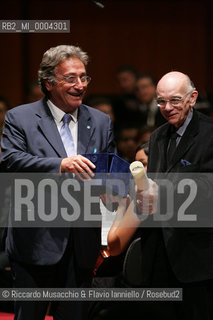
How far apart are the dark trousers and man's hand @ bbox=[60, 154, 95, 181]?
1.14 ft

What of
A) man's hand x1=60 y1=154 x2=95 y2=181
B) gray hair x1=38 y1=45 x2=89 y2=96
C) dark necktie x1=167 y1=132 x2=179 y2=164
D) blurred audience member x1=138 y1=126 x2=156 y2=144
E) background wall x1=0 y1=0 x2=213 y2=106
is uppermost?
background wall x1=0 y1=0 x2=213 y2=106

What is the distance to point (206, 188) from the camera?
2.36 m

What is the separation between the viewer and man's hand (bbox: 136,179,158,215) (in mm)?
2314

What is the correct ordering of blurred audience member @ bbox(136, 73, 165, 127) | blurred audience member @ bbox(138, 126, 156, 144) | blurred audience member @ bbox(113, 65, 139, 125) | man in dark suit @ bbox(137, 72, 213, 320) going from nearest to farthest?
man in dark suit @ bbox(137, 72, 213, 320) → blurred audience member @ bbox(138, 126, 156, 144) → blurred audience member @ bbox(113, 65, 139, 125) → blurred audience member @ bbox(136, 73, 165, 127)

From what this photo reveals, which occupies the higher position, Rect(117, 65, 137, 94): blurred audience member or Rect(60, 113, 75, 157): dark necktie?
Rect(117, 65, 137, 94): blurred audience member

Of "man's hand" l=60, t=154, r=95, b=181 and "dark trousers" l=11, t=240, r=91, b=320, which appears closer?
"man's hand" l=60, t=154, r=95, b=181

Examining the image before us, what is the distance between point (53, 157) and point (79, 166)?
19 centimetres

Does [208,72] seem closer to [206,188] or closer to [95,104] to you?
[95,104]

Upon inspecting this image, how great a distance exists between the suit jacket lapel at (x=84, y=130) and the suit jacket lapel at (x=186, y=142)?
36cm

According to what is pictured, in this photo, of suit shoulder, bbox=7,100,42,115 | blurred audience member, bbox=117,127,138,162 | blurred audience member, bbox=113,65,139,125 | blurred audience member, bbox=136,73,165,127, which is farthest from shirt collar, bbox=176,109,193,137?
blurred audience member, bbox=136,73,165,127

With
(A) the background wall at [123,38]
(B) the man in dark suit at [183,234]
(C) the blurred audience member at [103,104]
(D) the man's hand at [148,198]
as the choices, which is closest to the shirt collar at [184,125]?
(B) the man in dark suit at [183,234]

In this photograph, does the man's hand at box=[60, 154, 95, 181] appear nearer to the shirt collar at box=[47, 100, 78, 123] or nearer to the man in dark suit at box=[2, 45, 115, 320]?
the man in dark suit at box=[2, 45, 115, 320]

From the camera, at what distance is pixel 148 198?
232 centimetres

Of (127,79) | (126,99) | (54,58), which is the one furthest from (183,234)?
(127,79)
